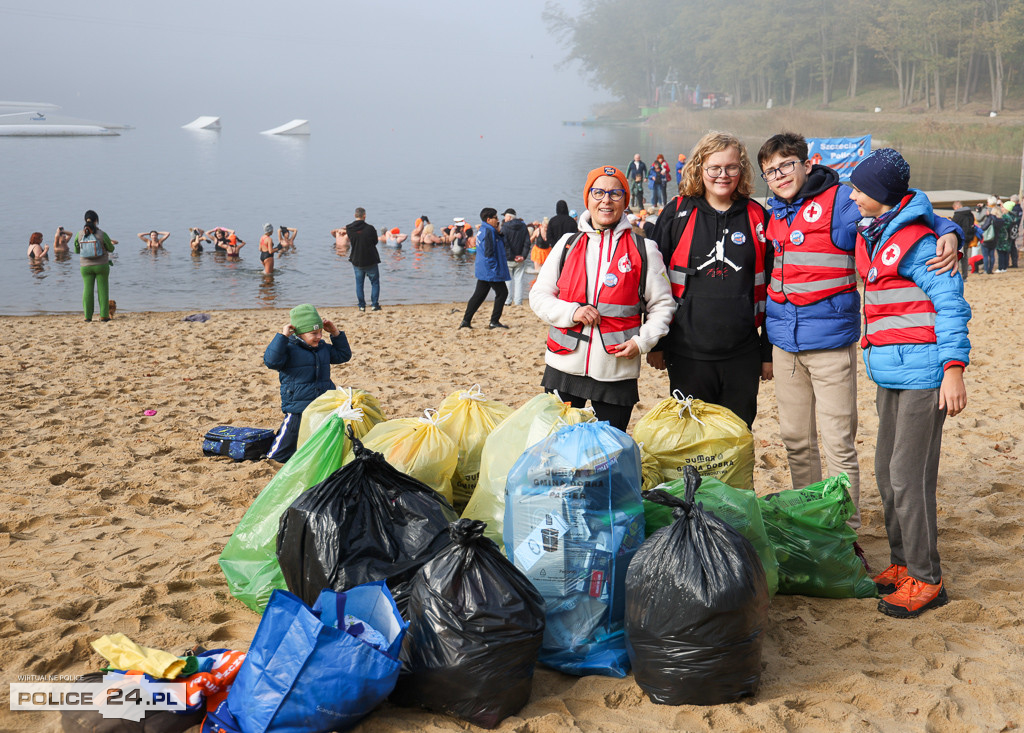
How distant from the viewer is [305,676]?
84.7 inches

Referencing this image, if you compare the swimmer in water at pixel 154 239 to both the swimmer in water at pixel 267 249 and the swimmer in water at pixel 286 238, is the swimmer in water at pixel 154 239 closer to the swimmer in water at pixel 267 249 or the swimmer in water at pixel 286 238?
the swimmer in water at pixel 286 238

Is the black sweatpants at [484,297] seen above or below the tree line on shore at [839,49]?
below

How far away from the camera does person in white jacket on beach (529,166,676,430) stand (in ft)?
10.8

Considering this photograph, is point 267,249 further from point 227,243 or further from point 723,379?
point 723,379

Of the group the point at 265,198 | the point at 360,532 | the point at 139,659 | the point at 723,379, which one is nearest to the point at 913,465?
the point at 723,379

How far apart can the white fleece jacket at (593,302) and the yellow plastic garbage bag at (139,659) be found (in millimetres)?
1780

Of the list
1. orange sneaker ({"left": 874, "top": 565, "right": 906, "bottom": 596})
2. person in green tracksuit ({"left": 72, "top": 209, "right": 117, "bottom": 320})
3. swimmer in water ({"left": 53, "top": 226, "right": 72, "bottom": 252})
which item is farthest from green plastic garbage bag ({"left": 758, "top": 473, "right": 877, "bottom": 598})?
swimmer in water ({"left": 53, "top": 226, "right": 72, "bottom": 252})

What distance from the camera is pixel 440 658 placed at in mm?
2314

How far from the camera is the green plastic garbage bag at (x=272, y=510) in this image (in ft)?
10.1

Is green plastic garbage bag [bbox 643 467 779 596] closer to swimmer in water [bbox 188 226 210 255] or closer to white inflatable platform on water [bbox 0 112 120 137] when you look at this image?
swimmer in water [bbox 188 226 210 255]

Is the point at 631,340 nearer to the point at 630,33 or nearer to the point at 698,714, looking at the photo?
the point at 698,714

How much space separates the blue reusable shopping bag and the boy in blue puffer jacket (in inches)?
102

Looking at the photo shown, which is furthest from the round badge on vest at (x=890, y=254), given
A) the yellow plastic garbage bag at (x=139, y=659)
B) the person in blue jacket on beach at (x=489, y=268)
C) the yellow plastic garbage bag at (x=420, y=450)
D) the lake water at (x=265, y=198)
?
the lake water at (x=265, y=198)

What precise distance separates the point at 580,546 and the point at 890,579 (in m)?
1.47
